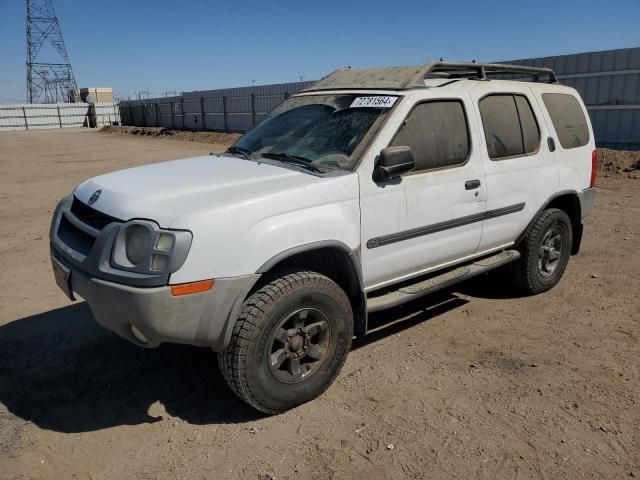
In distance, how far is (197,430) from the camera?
3064mm

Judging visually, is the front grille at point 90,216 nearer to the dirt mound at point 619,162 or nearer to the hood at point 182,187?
the hood at point 182,187

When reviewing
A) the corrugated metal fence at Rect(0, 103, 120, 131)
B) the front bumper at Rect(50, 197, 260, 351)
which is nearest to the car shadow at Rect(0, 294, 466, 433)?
the front bumper at Rect(50, 197, 260, 351)

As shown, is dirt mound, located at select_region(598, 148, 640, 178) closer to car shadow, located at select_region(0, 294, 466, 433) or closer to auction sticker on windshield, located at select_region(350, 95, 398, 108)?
car shadow, located at select_region(0, 294, 466, 433)

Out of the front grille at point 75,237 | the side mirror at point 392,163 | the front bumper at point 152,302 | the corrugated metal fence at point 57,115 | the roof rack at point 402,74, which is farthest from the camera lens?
the corrugated metal fence at point 57,115

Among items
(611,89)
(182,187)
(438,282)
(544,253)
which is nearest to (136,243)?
(182,187)

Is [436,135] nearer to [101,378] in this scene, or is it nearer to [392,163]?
→ [392,163]

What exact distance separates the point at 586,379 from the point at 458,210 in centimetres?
143

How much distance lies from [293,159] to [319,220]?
27.9 inches

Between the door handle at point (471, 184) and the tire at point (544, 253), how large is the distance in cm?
105

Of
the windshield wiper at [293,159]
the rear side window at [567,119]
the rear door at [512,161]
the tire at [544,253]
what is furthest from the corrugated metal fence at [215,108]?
the windshield wiper at [293,159]

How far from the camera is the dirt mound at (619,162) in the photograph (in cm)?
1205

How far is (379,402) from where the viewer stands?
10.9 feet

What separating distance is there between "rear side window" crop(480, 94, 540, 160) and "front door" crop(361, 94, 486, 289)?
23 cm

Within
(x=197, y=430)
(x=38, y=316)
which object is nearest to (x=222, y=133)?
(x=38, y=316)
